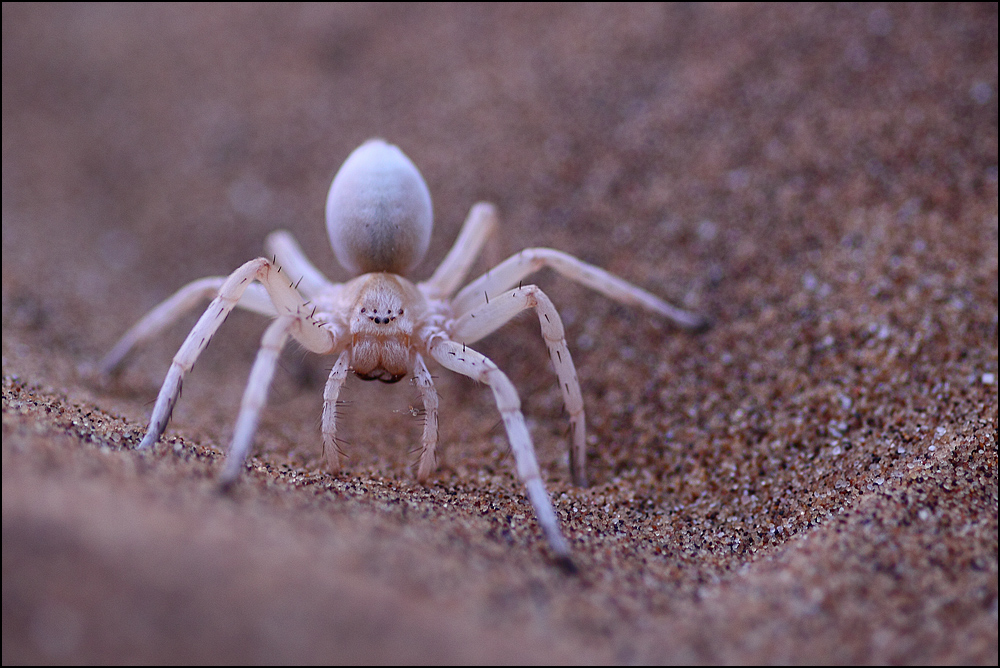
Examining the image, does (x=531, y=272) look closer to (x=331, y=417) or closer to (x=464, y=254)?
(x=464, y=254)

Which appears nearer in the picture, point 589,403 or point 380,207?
point 380,207

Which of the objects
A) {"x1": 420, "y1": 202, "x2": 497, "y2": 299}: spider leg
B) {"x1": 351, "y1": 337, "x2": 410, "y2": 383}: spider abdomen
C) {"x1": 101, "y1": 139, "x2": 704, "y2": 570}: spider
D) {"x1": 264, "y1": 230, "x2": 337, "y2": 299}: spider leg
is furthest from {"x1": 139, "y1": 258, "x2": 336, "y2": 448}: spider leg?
{"x1": 420, "y1": 202, "x2": 497, "y2": 299}: spider leg

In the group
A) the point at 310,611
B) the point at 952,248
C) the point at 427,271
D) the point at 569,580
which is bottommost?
the point at 310,611

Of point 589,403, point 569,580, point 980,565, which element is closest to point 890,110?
point 589,403

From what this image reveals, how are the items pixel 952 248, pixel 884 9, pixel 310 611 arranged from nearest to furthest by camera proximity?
pixel 310 611 → pixel 952 248 → pixel 884 9

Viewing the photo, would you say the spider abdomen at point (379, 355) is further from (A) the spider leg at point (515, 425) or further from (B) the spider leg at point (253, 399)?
(B) the spider leg at point (253, 399)

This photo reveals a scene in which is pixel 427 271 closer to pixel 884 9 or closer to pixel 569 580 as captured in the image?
pixel 569 580

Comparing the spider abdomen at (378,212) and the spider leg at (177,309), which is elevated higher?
the spider abdomen at (378,212)

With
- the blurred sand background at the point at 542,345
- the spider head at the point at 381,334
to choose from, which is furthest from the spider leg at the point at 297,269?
the blurred sand background at the point at 542,345
